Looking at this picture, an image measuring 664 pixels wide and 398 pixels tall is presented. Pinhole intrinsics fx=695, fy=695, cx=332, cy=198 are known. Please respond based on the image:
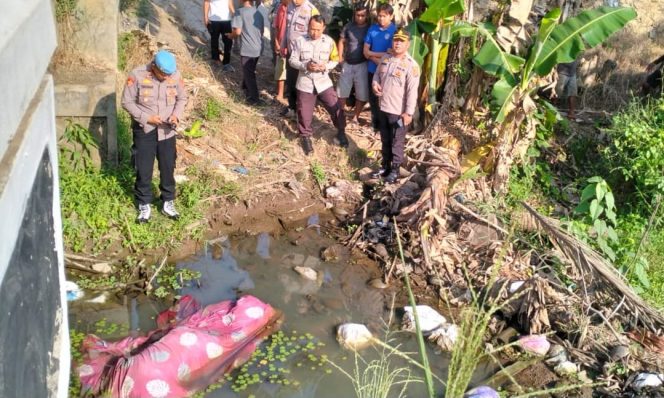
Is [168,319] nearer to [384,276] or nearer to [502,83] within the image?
[384,276]

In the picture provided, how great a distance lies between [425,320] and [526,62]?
10.6ft

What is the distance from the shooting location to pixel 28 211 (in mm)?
2893

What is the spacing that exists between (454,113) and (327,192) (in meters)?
1.90

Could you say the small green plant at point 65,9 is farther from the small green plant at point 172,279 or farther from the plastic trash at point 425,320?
the plastic trash at point 425,320

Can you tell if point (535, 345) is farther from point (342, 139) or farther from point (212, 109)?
point (212, 109)

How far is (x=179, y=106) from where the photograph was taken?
6258 millimetres

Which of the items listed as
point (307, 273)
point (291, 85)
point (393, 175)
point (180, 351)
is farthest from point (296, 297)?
point (291, 85)

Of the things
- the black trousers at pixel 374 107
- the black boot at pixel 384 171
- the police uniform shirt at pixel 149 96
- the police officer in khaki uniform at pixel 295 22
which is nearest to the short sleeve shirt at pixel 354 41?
the black trousers at pixel 374 107

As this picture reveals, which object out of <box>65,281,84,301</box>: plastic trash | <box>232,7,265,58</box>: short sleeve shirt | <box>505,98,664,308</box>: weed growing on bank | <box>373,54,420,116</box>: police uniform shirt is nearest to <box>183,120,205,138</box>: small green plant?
<box>232,7,265,58</box>: short sleeve shirt

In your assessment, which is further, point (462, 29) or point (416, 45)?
point (416, 45)

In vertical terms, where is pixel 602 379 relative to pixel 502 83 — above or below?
below

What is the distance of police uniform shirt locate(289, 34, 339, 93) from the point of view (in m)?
7.70

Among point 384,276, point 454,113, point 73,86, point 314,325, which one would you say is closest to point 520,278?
point 384,276

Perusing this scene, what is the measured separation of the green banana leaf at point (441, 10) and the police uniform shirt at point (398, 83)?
614 mm
